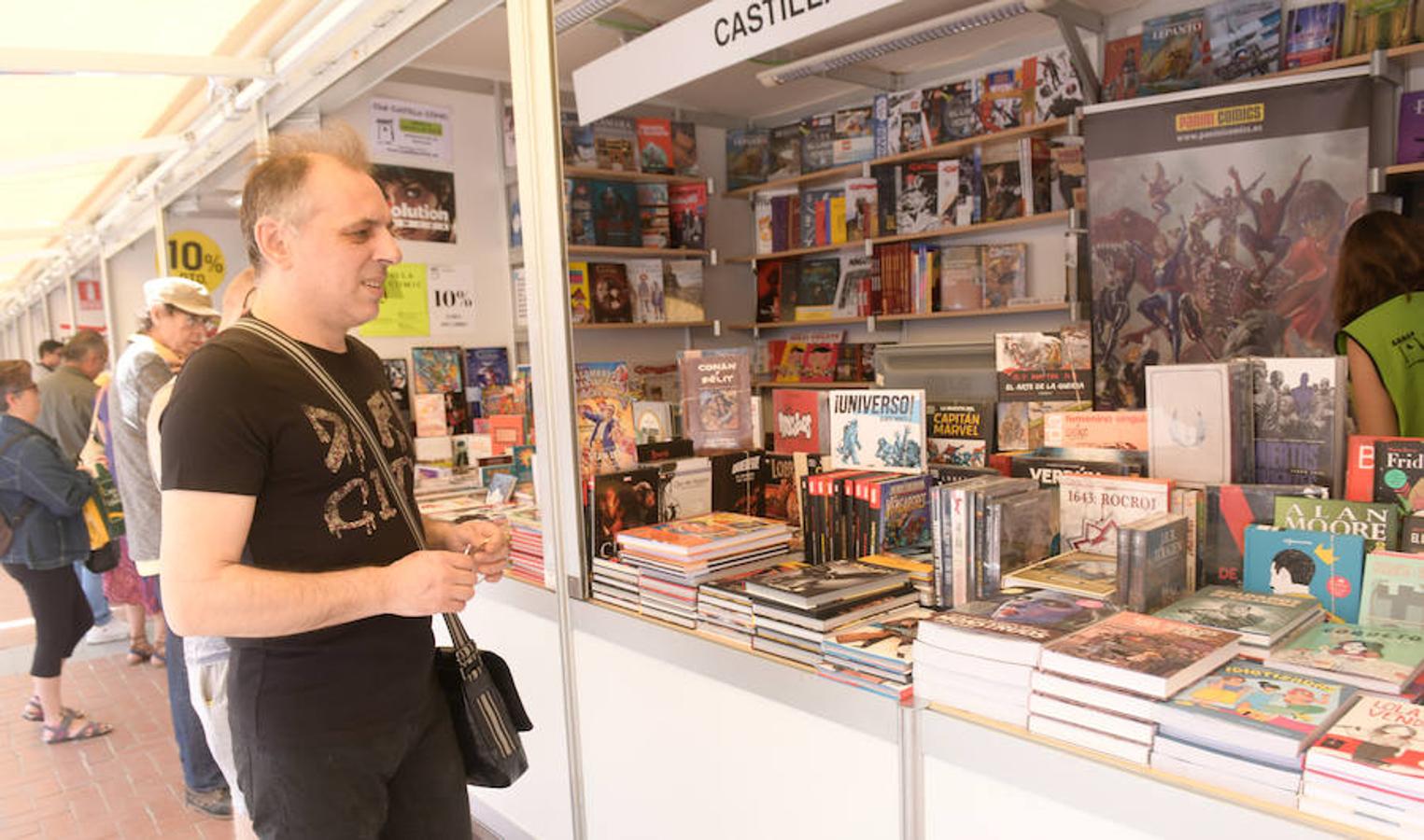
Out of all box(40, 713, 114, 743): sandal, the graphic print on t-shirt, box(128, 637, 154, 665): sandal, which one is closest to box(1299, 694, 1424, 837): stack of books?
the graphic print on t-shirt

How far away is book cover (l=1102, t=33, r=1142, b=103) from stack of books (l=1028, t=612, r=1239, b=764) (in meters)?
3.79

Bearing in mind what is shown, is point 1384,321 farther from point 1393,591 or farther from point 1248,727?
point 1248,727

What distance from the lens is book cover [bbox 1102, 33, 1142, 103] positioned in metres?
4.30

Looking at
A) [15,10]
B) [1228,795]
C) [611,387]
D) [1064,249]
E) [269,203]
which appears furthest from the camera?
[1064,249]

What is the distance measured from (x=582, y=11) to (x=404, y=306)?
147cm

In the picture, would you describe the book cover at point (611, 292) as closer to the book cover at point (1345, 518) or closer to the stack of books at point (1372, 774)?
the book cover at point (1345, 518)

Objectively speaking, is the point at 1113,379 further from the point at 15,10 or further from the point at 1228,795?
the point at 15,10

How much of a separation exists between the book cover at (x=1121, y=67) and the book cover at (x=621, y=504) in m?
3.45

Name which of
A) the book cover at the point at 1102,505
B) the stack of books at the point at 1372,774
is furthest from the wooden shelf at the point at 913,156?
the stack of books at the point at 1372,774

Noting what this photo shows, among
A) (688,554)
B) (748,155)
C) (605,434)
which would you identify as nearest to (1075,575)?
(688,554)

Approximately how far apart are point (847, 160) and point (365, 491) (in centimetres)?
466

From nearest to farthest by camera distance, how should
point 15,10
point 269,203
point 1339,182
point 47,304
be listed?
point 269,203 → point 15,10 → point 1339,182 → point 47,304

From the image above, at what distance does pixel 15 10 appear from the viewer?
9.45 feet

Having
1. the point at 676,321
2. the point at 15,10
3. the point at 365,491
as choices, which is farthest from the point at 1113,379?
the point at 15,10
